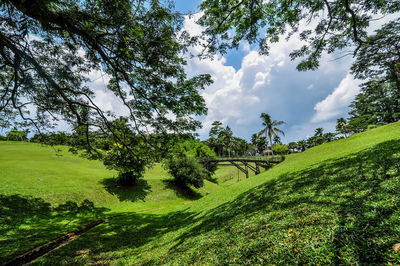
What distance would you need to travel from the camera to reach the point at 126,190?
1853 centimetres

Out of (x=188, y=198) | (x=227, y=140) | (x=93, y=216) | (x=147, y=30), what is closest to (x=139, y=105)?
(x=147, y=30)

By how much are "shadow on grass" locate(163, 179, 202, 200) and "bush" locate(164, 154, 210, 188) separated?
62 centimetres

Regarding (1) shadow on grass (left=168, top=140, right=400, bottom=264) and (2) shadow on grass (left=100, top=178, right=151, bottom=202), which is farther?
(2) shadow on grass (left=100, top=178, right=151, bottom=202)

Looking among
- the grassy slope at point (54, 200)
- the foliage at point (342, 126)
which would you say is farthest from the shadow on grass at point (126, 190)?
the foliage at point (342, 126)

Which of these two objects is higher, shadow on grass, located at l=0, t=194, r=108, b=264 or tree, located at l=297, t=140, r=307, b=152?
tree, located at l=297, t=140, r=307, b=152

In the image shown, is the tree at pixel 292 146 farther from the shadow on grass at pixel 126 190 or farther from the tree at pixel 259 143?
the shadow on grass at pixel 126 190

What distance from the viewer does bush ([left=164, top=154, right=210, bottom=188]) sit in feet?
75.4

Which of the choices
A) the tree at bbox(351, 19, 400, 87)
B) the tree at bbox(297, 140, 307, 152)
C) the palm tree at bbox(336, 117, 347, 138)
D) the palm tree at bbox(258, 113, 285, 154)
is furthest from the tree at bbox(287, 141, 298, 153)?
the tree at bbox(351, 19, 400, 87)

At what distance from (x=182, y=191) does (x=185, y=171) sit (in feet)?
10.1

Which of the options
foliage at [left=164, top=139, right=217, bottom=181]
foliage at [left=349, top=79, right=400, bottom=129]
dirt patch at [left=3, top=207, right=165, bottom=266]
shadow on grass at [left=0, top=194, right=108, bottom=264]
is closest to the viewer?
dirt patch at [left=3, top=207, right=165, bottom=266]

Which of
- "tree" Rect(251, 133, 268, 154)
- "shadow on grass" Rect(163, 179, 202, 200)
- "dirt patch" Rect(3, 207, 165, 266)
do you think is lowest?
"shadow on grass" Rect(163, 179, 202, 200)

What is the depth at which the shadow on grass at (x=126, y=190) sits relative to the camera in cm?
1722

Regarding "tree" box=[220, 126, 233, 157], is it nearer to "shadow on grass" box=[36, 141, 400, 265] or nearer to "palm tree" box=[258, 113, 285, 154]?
"palm tree" box=[258, 113, 285, 154]

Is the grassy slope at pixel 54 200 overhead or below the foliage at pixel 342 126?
below
